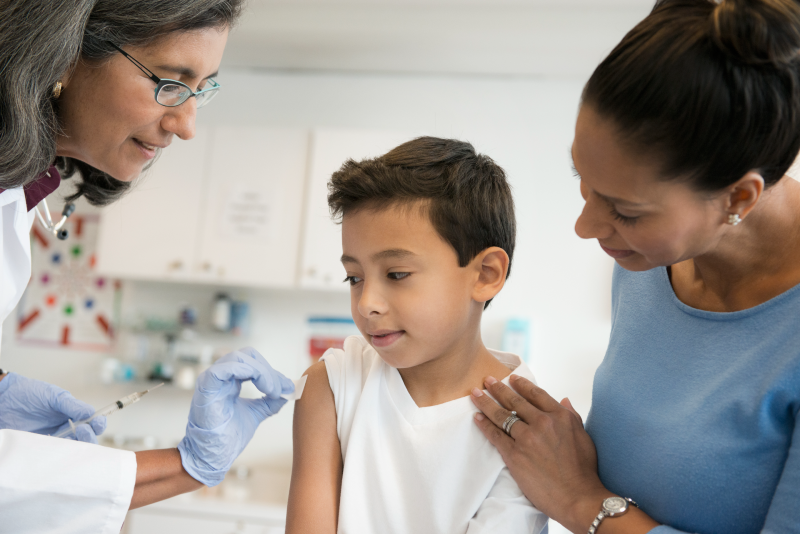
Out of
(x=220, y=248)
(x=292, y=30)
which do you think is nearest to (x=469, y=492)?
(x=220, y=248)

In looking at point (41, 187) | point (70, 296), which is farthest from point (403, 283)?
point (70, 296)

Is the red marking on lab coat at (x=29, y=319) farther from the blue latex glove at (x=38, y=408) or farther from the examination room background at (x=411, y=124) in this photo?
the blue latex glove at (x=38, y=408)

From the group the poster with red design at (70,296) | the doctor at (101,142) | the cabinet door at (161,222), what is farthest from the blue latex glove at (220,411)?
the poster with red design at (70,296)

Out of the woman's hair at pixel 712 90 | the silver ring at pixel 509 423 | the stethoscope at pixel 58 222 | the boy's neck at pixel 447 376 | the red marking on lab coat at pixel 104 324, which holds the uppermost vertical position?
the woman's hair at pixel 712 90

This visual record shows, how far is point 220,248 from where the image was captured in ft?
11.2

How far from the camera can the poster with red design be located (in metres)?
3.91

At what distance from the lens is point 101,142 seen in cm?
121

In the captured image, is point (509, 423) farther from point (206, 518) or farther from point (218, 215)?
point (218, 215)

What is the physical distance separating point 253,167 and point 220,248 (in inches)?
19.0

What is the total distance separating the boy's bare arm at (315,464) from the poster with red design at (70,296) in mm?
3105

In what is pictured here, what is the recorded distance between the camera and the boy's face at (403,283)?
43.4 inches

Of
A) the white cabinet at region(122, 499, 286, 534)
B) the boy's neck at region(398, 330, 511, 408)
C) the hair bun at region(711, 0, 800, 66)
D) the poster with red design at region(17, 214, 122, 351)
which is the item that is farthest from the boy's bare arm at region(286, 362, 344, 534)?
the poster with red design at region(17, 214, 122, 351)

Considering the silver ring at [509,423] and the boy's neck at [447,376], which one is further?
the boy's neck at [447,376]

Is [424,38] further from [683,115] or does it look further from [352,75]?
[683,115]
